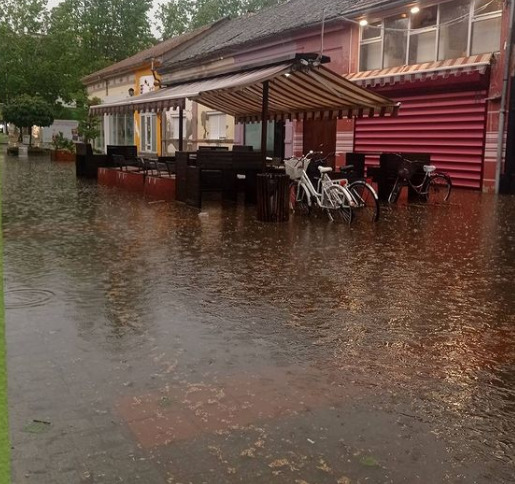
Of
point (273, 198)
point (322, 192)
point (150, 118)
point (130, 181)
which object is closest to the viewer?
point (273, 198)

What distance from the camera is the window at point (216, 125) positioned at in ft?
86.0

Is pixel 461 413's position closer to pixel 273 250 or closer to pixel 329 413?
pixel 329 413

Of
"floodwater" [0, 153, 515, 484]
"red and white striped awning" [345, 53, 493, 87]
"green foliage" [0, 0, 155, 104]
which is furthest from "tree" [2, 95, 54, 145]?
"floodwater" [0, 153, 515, 484]

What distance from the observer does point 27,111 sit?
119ft

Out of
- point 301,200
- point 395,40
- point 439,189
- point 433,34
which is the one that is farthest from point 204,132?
point 301,200

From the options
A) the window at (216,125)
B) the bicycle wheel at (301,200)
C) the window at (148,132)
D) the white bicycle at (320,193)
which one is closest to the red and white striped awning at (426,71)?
the white bicycle at (320,193)

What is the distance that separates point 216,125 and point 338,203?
57.4 feet

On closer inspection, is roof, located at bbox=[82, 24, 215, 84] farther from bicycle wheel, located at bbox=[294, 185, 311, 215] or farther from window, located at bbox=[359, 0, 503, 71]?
bicycle wheel, located at bbox=[294, 185, 311, 215]

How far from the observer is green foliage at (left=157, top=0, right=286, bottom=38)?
56.9m

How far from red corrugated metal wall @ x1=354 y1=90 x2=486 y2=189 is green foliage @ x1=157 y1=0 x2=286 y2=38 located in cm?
4257

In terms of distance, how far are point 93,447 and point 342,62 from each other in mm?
18940

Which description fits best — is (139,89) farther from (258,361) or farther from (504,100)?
(258,361)

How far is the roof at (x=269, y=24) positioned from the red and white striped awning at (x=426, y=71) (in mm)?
1884

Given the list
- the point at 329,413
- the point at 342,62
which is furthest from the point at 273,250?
the point at 342,62
